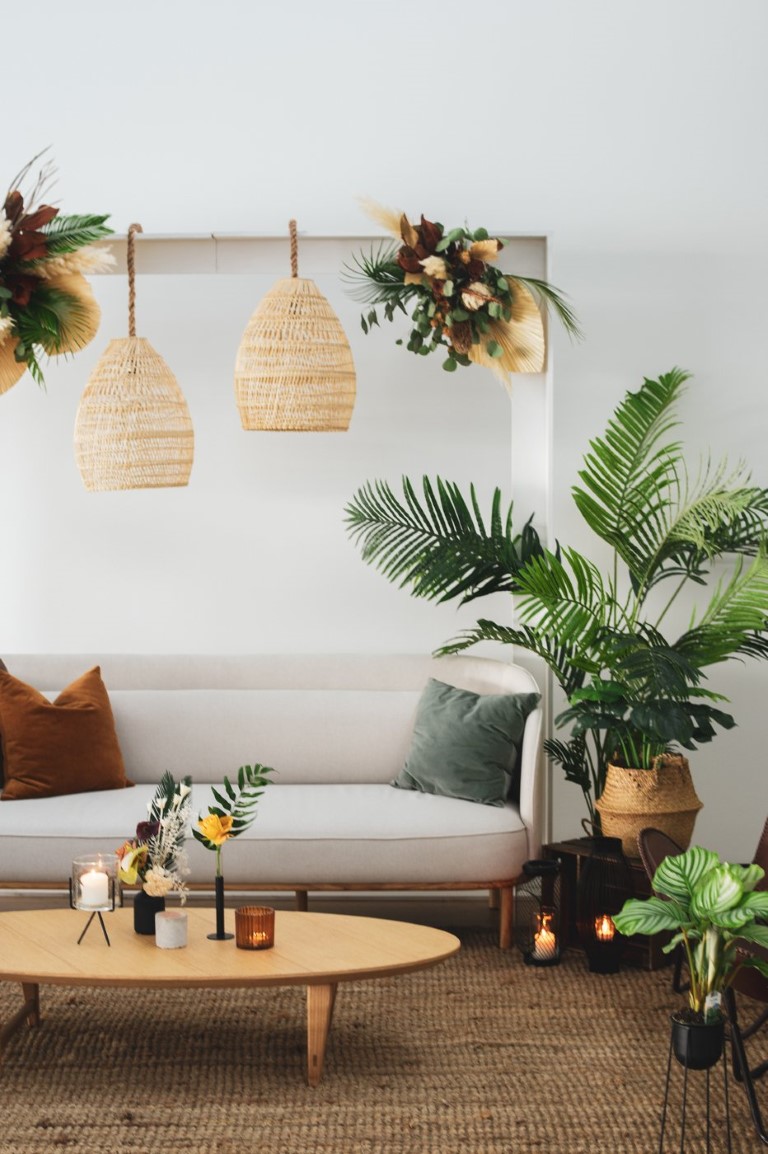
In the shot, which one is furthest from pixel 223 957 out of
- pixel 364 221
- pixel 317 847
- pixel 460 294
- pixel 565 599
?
pixel 364 221

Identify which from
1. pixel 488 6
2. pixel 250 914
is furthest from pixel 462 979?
pixel 488 6

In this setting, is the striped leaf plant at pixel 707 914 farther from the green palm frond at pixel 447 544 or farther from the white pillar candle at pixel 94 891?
the green palm frond at pixel 447 544

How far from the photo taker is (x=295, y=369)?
4113 millimetres

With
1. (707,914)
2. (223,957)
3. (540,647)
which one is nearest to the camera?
(707,914)

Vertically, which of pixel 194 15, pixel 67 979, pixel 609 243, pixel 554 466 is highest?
pixel 194 15

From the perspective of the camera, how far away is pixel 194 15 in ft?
16.8

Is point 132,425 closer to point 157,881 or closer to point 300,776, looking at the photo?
point 300,776

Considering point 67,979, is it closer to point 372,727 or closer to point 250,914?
point 250,914

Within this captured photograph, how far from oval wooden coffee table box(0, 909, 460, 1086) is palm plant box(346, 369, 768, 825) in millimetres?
1047

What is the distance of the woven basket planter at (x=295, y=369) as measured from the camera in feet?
13.5

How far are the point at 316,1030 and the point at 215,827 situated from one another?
1.72ft

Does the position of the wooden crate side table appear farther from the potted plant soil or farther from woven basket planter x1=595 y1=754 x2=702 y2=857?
the potted plant soil

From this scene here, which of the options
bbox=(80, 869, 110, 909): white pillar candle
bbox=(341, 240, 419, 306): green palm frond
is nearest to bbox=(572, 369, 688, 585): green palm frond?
bbox=(341, 240, 419, 306): green palm frond

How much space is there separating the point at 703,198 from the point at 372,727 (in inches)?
91.8
